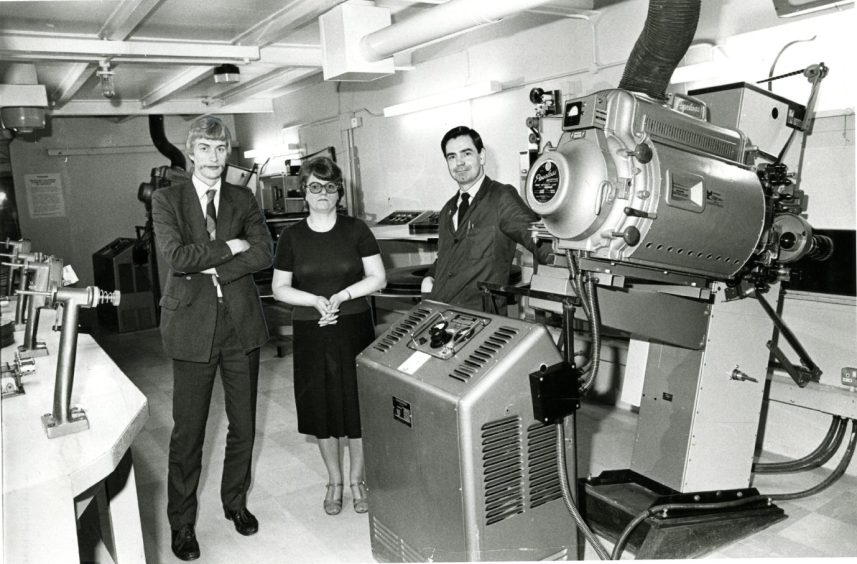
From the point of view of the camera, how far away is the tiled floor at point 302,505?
8.73ft

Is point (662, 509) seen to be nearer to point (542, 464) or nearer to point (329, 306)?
point (542, 464)

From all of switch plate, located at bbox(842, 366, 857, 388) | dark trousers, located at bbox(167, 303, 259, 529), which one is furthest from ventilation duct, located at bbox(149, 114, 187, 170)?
switch plate, located at bbox(842, 366, 857, 388)

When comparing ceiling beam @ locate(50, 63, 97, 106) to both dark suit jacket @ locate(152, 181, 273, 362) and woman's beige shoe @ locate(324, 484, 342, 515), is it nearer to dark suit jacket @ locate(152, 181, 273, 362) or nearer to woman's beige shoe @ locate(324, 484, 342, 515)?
dark suit jacket @ locate(152, 181, 273, 362)

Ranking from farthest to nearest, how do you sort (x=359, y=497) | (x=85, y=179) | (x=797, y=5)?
(x=85, y=179)
(x=359, y=497)
(x=797, y=5)

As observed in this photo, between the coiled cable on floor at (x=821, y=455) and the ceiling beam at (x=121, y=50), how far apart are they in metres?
4.84

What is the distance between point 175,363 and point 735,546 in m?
2.31

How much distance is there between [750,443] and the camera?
2.72m

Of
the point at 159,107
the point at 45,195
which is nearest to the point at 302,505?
the point at 159,107

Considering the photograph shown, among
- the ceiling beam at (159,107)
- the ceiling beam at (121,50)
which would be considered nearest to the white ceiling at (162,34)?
the ceiling beam at (121,50)

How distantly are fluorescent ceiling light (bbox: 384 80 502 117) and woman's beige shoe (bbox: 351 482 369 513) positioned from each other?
3.33 meters

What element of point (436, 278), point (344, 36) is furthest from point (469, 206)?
point (344, 36)

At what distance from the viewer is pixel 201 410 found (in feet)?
8.56

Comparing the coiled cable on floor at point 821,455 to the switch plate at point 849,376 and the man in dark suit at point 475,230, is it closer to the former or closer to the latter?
the switch plate at point 849,376

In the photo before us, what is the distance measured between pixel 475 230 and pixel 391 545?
1.25 metres
